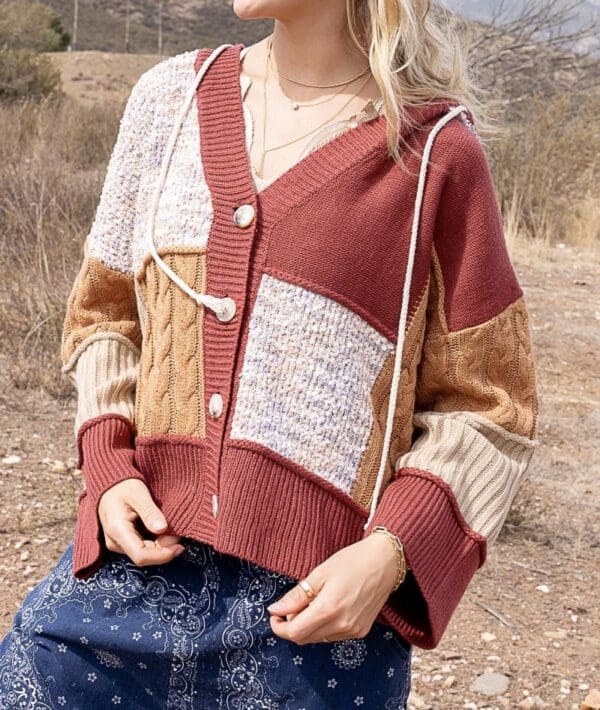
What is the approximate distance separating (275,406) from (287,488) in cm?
10

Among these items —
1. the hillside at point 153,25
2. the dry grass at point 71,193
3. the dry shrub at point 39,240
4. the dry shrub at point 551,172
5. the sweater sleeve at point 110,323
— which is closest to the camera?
the sweater sleeve at point 110,323

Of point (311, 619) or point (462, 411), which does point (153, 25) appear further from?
point (311, 619)

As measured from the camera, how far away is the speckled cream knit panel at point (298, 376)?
4.30 feet

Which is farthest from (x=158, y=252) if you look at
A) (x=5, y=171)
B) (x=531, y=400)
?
(x=5, y=171)

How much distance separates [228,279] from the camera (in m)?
1.33

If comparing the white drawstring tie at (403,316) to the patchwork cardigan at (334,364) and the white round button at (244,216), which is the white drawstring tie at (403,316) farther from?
the white round button at (244,216)

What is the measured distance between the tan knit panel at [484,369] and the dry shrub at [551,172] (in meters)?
8.01

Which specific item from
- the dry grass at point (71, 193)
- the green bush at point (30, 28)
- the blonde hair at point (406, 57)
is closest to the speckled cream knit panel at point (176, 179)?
the blonde hair at point (406, 57)

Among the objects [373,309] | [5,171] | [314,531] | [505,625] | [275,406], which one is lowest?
[505,625]

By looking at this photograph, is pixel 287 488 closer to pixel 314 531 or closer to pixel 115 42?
pixel 314 531

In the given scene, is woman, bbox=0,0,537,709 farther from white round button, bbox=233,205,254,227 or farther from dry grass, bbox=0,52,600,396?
dry grass, bbox=0,52,600,396

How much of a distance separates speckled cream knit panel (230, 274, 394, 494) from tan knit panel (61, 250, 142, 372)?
0.26 metres

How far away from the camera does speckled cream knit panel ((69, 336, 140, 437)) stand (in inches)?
56.3

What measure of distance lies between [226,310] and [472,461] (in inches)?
14.2
